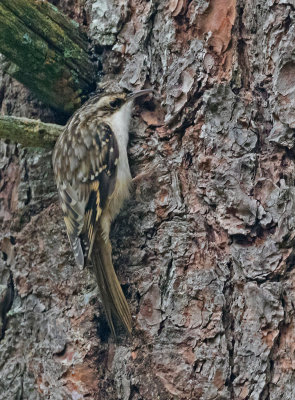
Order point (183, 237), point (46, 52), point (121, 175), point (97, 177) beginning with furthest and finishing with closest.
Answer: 1. point (97, 177)
2. point (121, 175)
3. point (46, 52)
4. point (183, 237)

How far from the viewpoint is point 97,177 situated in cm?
222

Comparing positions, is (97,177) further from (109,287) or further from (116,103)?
(109,287)

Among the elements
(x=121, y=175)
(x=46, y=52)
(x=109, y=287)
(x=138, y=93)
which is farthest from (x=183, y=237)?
(x=46, y=52)

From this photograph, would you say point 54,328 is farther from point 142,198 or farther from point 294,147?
point 294,147

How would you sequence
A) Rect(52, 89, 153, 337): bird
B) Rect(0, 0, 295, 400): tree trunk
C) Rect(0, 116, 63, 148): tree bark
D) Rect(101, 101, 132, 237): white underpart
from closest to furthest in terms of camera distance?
Rect(0, 0, 295, 400): tree trunk, Rect(0, 116, 63, 148): tree bark, Rect(52, 89, 153, 337): bird, Rect(101, 101, 132, 237): white underpart

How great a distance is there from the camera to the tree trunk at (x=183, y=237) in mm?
1609

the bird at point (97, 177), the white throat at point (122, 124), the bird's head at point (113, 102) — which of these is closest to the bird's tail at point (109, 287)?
the bird at point (97, 177)

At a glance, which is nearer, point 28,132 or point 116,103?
point 28,132

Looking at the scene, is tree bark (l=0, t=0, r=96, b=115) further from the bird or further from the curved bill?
the curved bill

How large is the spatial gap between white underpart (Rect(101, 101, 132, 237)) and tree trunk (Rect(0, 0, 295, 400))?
0.17 feet

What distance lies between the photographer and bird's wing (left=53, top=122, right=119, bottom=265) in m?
2.08

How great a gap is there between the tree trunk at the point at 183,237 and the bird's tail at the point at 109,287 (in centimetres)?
3

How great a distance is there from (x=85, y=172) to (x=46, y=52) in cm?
52

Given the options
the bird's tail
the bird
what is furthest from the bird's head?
the bird's tail
